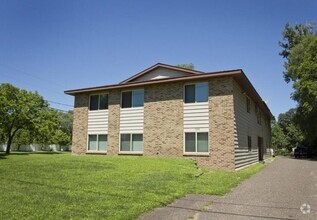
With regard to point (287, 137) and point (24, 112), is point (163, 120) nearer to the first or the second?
point (24, 112)

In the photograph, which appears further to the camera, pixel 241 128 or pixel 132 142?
pixel 132 142

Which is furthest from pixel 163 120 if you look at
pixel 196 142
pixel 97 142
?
pixel 97 142

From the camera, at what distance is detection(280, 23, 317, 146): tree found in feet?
91.4

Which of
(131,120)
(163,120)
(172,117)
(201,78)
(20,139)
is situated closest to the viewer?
(201,78)

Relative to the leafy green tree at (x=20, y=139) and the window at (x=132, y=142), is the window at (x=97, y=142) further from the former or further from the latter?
the leafy green tree at (x=20, y=139)

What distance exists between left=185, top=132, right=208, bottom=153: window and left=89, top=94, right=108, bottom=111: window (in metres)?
6.97

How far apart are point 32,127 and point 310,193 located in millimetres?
27621

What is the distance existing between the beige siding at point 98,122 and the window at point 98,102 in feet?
1.06

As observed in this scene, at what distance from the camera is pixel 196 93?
1744cm

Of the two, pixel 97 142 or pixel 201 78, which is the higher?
pixel 201 78

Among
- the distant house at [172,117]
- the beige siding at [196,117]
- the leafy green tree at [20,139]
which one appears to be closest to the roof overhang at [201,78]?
the distant house at [172,117]

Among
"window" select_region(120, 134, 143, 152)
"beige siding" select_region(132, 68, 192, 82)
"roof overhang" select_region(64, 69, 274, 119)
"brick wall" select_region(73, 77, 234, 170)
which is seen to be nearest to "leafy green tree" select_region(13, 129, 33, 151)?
"roof overhang" select_region(64, 69, 274, 119)

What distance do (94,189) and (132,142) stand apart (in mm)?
11305

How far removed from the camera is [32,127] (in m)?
30.2
